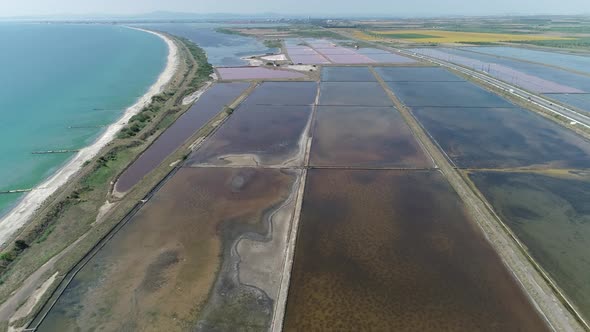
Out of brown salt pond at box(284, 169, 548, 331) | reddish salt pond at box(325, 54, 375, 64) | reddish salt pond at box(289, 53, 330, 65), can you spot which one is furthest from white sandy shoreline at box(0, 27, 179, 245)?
reddish salt pond at box(325, 54, 375, 64)

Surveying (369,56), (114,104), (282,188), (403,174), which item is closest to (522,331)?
(403,174)

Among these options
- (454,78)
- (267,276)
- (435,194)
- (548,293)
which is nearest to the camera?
(548,293)

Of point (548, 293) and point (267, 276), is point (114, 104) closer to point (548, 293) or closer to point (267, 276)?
point (267, 276)

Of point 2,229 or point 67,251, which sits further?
point 2,229

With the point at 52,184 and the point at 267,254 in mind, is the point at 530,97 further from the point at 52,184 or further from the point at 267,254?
the point at 52,184

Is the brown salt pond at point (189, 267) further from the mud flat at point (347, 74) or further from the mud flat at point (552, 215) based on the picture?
the mud flat at point (347, 74)

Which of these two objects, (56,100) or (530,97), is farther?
(56,100)

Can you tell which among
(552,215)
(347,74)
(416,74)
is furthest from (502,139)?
(347,74)
